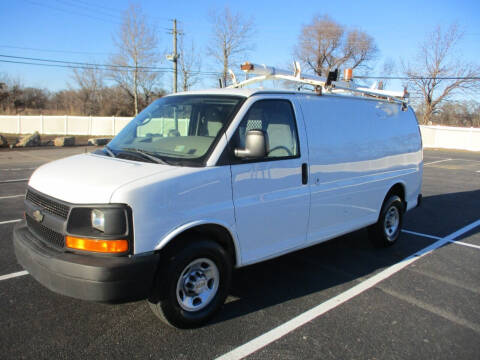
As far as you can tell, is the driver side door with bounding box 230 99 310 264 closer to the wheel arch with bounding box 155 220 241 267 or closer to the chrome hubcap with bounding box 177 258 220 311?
the wheel arch with bounding box 155 220 241 267

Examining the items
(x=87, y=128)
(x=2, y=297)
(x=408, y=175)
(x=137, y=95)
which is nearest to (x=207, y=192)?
(x=2, y=297)

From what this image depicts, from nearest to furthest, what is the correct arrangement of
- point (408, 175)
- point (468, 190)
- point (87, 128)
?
point (408, 175)
point (468, 190)
point (87, 128)

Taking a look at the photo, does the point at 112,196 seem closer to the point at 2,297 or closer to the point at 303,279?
the point at 2,297

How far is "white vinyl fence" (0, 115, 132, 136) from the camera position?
37156 mm

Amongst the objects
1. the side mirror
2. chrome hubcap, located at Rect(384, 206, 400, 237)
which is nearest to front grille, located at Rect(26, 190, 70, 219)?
the side mirror

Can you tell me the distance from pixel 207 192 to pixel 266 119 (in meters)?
1.10

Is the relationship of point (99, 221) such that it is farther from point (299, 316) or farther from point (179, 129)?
point (299, 316)

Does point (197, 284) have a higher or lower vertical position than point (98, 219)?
lower

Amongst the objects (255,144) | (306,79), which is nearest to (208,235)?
(255,144)

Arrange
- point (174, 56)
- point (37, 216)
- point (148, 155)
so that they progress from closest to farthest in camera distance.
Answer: point (37, 216) < point (148, 155) < point (174, 56)

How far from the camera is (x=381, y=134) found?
210 inches

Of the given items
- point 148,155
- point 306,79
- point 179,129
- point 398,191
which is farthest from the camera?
point 398,191

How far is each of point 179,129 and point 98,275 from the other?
5.51ft

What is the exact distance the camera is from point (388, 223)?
5.85 metres
